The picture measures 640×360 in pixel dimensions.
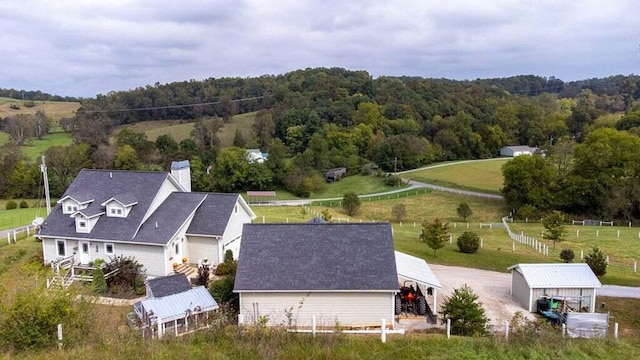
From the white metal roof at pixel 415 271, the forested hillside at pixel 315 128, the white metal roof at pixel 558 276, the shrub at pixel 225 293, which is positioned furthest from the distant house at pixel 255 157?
the white metal roof at pixel 558 276

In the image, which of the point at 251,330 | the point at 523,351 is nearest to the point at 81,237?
the point at 251,330

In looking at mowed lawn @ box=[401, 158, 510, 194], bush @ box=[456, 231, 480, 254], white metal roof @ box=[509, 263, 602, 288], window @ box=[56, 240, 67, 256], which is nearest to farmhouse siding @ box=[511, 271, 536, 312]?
white metal roof @ box=[509, 263, 602, 288]

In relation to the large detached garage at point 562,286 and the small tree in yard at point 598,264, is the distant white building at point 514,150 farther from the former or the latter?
the large detached garage at point 562,286

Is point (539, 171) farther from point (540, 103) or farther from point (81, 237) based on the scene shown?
point (540, 103)

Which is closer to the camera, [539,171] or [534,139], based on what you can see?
[539,171]

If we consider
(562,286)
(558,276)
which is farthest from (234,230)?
(562,286)

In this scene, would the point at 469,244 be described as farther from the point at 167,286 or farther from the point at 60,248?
the point at 60,248

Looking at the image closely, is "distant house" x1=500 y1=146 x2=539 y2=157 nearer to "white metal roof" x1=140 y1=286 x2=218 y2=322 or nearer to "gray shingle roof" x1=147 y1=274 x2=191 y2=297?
"gray shingle roof" x1=147 y1=274 x2=191 y2=297
